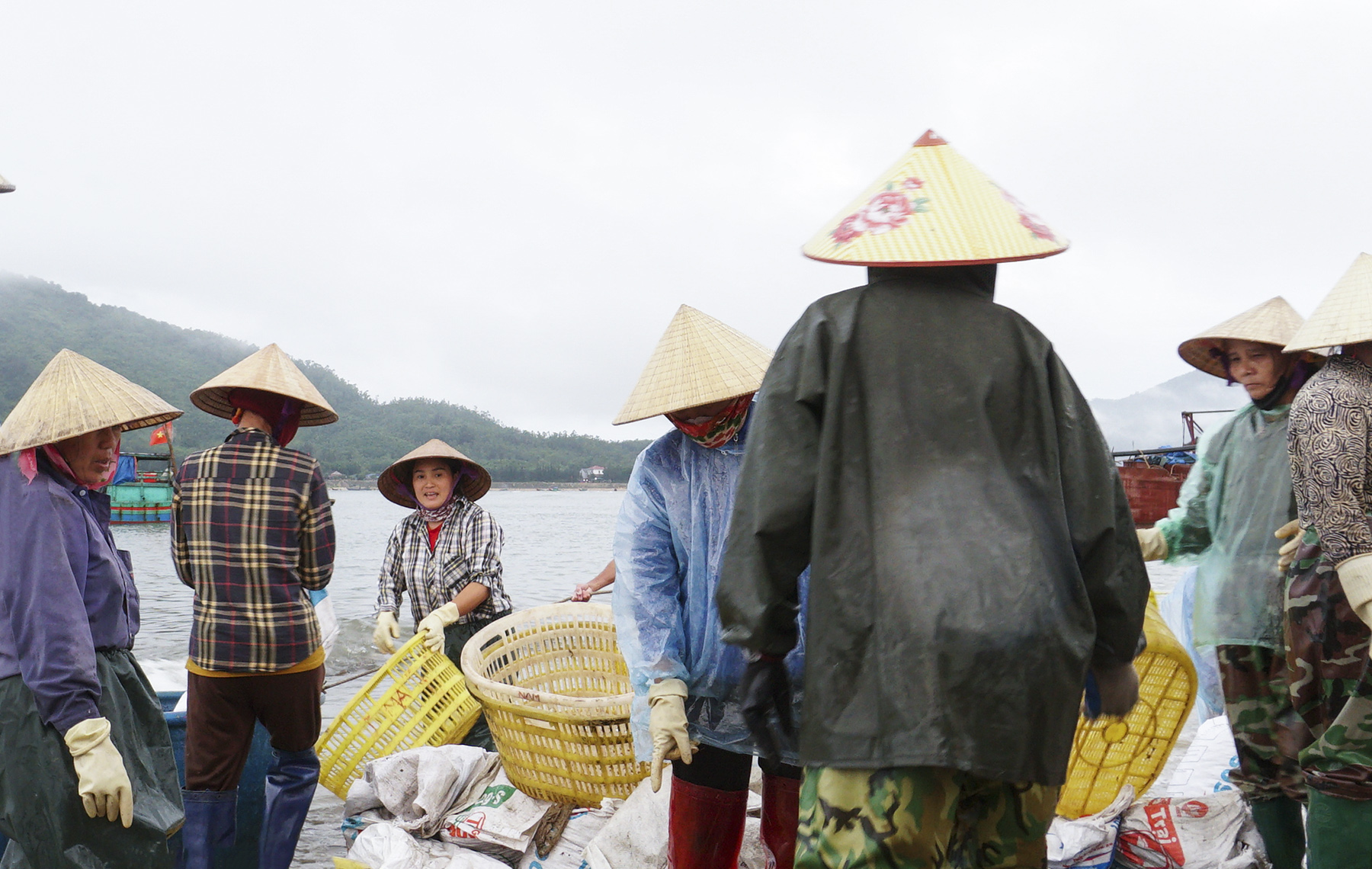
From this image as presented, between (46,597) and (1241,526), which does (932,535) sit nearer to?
(46,597)

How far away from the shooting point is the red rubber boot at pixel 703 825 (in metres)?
2.47

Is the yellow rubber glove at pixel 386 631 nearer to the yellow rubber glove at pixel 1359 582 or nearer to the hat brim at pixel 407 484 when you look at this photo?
the hat brim at pixel 407 484

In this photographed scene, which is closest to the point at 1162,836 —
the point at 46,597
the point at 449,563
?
the point at 449,563

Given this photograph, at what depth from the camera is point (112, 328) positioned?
91.4 metres

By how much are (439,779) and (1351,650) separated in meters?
2.93

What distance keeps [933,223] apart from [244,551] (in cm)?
253

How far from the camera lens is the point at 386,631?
4.62m

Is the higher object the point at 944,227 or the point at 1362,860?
the point at 944,227

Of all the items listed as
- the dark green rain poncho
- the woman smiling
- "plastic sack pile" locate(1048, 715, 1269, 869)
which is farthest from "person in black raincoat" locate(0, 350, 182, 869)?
"plastic sack pile" locate(1048, 715, 1269, 869)

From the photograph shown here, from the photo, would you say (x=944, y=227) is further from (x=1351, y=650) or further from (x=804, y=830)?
(x=1351, y=650)

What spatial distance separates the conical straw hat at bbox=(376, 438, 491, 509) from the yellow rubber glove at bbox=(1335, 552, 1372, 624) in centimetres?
356

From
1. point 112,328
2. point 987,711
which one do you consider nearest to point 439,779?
point 987,711

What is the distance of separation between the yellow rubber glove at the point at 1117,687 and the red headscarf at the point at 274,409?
2.84 meters

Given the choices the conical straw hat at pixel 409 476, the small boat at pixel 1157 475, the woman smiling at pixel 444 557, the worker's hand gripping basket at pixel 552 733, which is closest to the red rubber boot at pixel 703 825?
the worker's hand gripping basket at pixel 552 733
